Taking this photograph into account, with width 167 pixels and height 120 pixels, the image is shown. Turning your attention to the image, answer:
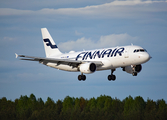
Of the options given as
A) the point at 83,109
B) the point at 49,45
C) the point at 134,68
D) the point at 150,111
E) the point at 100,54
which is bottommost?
the point at 134,68

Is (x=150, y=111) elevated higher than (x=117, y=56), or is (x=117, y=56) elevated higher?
(x=150, y=111)

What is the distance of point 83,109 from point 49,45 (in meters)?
73.1

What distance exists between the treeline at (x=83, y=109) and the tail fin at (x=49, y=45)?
48.5 m

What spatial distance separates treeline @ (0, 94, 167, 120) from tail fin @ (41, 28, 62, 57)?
159 ft

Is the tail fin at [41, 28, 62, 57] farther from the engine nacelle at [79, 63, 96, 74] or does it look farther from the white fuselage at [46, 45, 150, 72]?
the engine nacelle at [79, 63, 96, 74]

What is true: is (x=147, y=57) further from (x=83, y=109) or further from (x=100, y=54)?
(x=83, y=109)

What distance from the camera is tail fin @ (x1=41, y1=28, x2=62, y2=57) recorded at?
260 feet

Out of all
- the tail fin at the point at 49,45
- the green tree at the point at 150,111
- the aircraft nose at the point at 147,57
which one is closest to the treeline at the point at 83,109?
the green tree at the point at 150,111

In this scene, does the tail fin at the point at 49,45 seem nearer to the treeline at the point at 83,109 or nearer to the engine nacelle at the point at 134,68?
the engine nacelle at the point at 134,68

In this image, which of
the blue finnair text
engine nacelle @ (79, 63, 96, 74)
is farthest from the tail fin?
engine nacelle @ (79, 63, 96, 74)

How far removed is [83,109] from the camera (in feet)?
487

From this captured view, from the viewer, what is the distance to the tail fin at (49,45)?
79.4 m

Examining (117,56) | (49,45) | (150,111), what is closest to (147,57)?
(117,56)

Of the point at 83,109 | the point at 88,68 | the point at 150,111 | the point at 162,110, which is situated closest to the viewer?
the point at 88,68
